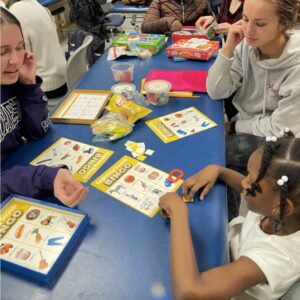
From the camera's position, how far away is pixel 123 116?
1246mm

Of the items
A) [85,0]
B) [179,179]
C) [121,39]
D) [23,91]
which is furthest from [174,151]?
[85,0]

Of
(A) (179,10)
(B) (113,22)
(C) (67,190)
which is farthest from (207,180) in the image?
(B) (113,22)

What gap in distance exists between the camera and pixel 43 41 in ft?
5.93

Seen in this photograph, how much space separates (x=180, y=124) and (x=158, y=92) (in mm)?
209

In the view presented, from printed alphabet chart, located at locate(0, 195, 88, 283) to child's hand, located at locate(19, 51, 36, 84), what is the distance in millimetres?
532

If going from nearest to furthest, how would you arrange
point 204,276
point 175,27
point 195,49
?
1. point 204,276
2. point 195,49
3. point 175,27

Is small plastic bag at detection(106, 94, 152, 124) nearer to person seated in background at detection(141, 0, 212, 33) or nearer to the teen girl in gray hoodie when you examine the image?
the teen girl in gray hoodie

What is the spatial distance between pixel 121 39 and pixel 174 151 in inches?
45.5

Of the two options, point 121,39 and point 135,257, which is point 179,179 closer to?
point 135,257

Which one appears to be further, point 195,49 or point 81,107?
point 195,49

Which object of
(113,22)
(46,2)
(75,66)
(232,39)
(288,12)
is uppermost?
(288,12)

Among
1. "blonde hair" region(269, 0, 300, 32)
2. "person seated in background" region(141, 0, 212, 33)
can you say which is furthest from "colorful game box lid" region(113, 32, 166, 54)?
"blonde hair" region(269, 0, 300, 32)

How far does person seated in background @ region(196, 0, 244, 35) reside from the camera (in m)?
1.99

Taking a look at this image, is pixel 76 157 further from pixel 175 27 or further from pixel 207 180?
pixel 175 27
